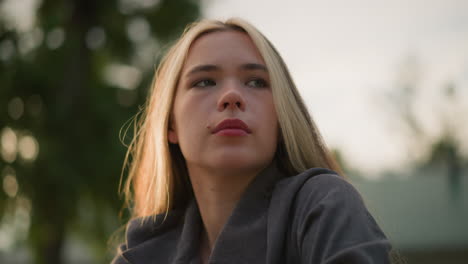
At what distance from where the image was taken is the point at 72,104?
324 inches

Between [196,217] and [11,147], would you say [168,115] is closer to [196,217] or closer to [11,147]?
[196,217]

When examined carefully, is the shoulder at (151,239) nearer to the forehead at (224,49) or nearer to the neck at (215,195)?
the neck at (215,195)

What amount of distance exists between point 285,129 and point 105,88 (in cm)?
759

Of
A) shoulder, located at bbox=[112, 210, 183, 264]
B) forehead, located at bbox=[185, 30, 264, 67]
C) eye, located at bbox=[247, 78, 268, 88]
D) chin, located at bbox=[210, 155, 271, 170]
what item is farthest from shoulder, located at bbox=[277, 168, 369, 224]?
shoulder, located at bbox=[112, 210, 183, 264]

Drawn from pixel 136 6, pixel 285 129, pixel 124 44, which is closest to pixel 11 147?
pixel 124 44

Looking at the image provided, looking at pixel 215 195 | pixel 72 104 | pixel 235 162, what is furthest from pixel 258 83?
pixel 72 104

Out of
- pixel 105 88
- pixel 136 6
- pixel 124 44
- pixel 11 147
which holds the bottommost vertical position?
pixel 11 147

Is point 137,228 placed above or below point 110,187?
above

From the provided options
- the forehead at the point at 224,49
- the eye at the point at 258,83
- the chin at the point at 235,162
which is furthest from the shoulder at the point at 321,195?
the forehead at the point at 224,49

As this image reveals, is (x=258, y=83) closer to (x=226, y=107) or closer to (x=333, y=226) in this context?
(x=226, y=107)

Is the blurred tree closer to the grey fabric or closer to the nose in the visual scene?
the grey fabric

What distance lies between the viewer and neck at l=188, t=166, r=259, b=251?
1.81 m

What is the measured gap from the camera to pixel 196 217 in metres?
2.02

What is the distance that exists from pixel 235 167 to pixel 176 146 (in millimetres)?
593
